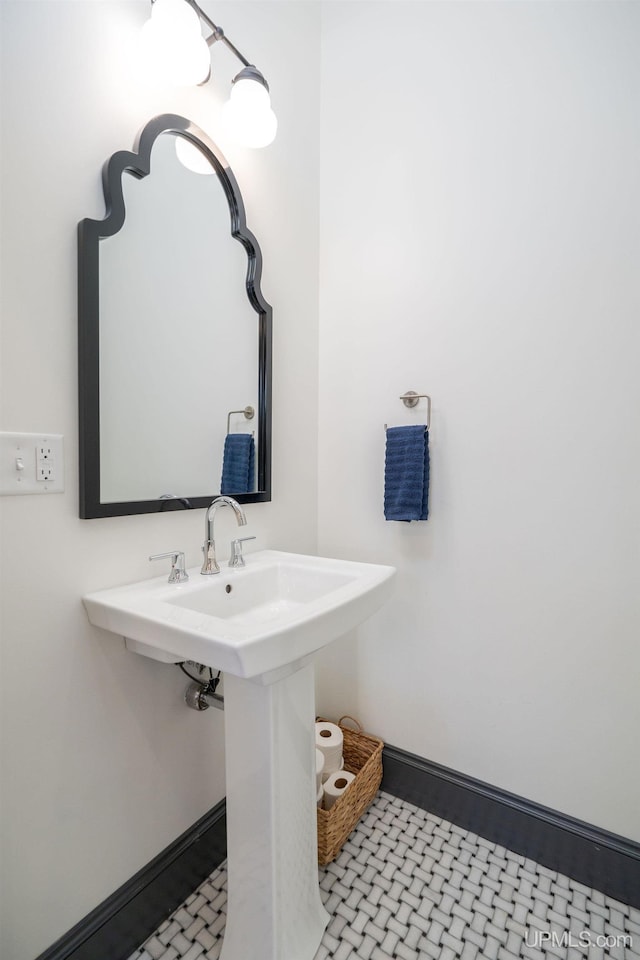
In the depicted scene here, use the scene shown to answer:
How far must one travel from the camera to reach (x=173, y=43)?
967 mm

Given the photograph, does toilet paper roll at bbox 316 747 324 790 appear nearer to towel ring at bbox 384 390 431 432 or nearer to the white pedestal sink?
the white pedestal sink

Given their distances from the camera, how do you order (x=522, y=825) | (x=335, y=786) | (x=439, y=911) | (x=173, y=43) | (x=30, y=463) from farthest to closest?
1. (x=335, y=786)
2. (x=522, y=825)
3. (x=439, y=911)
4. (x=173, y=43)
5. (x=30, y=463)

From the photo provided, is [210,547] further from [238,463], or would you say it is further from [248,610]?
[238,463]

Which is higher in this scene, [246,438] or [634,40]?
[634,40]

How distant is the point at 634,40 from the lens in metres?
1.09

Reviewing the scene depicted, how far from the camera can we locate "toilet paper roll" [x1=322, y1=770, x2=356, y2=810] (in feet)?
4.45

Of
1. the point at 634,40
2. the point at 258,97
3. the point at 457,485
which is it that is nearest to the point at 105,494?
the point at 457,485

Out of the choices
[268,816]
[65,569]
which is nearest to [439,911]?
[268,816]

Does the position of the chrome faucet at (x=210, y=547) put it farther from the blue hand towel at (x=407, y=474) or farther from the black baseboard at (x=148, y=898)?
the black baseboard at (x=148, y=898)

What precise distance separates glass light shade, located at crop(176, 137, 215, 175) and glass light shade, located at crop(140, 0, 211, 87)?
0.13 metres

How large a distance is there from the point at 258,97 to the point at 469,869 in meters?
2.24

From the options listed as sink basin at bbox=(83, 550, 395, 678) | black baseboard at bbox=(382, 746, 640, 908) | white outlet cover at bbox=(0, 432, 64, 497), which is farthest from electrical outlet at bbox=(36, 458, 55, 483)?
black baseboard at bbox=(382, 746, 640, 908)

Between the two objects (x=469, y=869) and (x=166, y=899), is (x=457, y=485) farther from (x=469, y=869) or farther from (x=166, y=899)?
(x=166, y=899)

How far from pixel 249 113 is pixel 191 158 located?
20 centimetres
